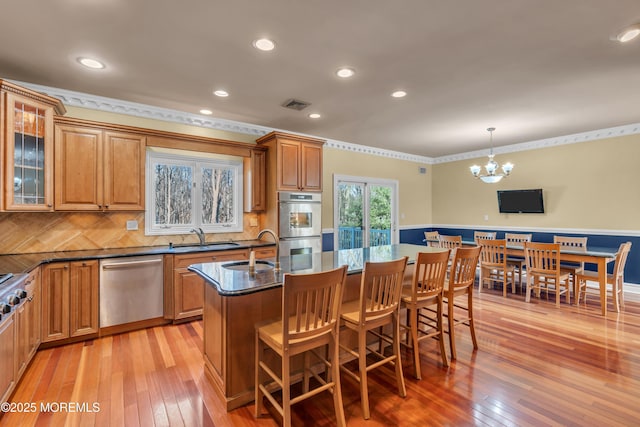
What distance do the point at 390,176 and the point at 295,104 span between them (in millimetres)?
3498

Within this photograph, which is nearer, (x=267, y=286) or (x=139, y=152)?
(x=267, y=286)

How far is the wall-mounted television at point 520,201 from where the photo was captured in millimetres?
5781

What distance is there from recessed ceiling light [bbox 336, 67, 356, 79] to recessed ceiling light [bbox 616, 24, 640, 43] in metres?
2.04

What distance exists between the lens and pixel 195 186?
14.2 feet

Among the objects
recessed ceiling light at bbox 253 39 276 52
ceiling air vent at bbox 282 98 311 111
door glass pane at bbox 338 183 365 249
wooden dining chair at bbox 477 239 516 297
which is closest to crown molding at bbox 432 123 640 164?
wooden dining chair at bbox 477 239 516 297

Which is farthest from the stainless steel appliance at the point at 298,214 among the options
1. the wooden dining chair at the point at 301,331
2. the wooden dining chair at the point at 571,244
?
the wooden dining chair at the point at 571,244

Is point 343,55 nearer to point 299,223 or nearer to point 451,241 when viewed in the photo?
point 299,223

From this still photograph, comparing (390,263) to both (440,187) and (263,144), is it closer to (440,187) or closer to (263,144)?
(263,144)

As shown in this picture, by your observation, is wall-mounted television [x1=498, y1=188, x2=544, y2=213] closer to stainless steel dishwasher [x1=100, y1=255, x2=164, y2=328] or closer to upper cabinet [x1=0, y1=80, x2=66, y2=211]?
stainless steel dishwasher [x1=100, y1=255, x2=164, y2=328]

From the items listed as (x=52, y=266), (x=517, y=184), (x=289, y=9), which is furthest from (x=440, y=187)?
(x=52, y=266)

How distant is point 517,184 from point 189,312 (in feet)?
20.5

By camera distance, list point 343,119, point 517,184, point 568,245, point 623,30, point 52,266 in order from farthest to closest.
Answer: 1. point 517,184
2. point 568,245
3. point 343,119
4. point 52,266
5. point 623,30

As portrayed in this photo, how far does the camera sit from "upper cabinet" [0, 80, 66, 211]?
2.73 meters

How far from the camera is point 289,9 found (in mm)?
2057
